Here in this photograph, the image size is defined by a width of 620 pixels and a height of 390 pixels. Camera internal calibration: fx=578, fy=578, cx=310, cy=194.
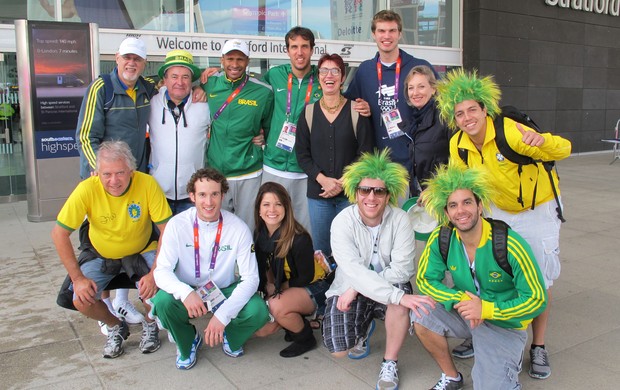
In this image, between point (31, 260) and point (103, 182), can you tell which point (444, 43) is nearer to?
point (31, 260)

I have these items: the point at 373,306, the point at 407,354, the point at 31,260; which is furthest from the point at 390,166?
the point at 31,260

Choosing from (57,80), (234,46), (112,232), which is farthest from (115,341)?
(57,80)

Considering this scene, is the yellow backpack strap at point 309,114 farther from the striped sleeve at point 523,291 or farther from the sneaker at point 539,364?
the sneaker at point 539,364

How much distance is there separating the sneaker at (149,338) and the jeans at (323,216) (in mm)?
1275

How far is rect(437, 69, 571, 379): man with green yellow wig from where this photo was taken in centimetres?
305

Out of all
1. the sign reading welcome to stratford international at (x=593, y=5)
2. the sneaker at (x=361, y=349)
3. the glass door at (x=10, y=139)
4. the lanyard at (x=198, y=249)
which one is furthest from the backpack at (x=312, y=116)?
the sign reading welcome to stratford international at (x=593, y=5)

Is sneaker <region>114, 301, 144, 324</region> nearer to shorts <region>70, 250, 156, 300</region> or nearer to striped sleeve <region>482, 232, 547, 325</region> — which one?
shorts <region>70, 250, 156, 300</region>

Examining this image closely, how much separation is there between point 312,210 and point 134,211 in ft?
4.08

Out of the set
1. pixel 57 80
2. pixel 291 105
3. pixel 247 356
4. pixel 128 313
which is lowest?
pixel 247 356

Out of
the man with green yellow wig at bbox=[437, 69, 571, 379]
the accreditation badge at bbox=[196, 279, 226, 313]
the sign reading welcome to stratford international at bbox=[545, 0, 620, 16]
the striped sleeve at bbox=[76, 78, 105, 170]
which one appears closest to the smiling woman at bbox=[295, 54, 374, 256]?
the man with green yellow wig at bbox=[437, 69, 571, 379]

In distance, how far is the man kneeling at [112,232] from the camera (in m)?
3.48

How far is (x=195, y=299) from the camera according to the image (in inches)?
129

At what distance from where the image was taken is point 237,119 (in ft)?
13.9

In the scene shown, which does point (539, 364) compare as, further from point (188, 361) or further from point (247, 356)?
point (188, 361)
